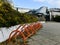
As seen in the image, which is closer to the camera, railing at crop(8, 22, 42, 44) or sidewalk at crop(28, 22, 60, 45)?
railing at crop(8, 22, 42, 44)

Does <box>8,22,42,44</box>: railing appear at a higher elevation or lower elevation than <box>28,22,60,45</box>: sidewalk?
higher

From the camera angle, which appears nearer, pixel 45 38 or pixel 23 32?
pixel 23 32

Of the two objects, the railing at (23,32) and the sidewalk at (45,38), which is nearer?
the railing at (23,32)

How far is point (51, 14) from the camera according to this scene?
83125 mm

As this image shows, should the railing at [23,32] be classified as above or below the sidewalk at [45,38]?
above

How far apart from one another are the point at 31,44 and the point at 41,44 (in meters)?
0.59

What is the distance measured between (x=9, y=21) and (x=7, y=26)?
1100mm

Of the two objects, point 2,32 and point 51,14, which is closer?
point 2,32

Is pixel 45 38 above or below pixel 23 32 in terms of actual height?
below

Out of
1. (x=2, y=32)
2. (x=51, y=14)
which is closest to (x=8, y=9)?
(x=2, y=32)

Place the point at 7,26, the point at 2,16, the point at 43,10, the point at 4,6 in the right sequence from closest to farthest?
the point at 7,26 → the point at 2,16 → the point at 4,6 → the point at 43,10

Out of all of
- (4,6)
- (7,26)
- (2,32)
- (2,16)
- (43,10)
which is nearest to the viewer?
(2,32)

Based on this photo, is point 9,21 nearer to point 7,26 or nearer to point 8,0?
point 7,26

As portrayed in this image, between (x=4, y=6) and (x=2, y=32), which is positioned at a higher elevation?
(x=4, y=6)
